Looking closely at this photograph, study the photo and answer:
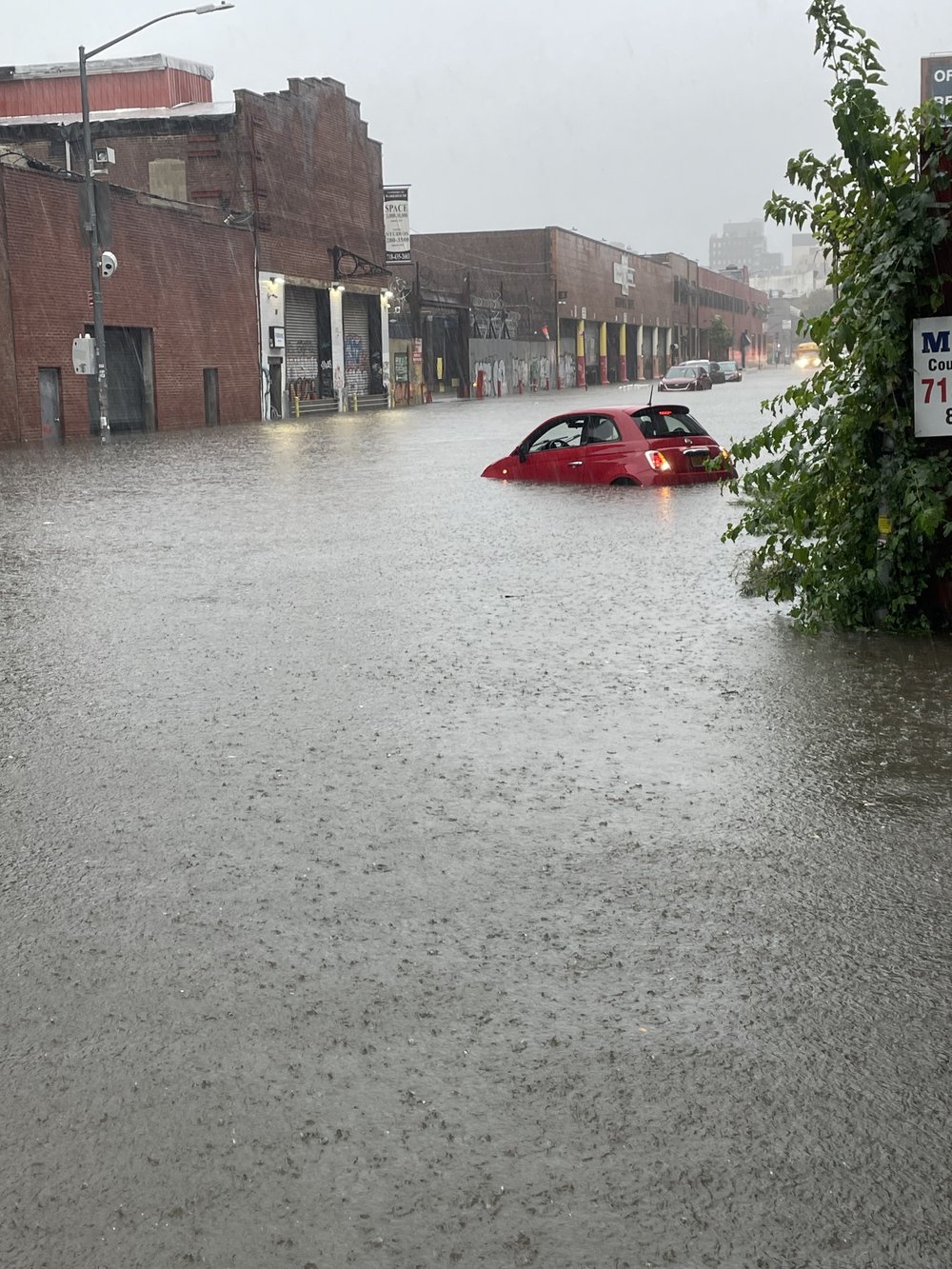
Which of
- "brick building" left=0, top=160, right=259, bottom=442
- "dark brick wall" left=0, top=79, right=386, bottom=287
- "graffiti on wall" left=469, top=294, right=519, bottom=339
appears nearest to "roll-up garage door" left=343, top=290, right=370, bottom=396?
"dark brick wall" left=0, top=79, right=386, bottom=287

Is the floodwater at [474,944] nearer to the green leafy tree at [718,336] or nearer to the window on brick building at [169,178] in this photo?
the window on brick building at [169,178]

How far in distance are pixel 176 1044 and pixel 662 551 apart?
10401 millimetres

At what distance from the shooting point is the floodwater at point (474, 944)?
10.3 ft

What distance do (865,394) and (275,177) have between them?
49733 mm

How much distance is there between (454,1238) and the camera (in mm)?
3020

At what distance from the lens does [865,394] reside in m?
9.12

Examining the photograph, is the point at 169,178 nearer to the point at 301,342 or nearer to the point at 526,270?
the point at 301,342

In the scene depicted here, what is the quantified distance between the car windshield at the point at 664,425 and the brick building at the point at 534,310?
5160cm

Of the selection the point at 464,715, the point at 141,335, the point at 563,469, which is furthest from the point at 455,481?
the point at 141,335

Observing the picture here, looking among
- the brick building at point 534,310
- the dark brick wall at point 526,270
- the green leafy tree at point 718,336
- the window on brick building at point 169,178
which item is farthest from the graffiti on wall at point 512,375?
the green leafy tree at point 718,336

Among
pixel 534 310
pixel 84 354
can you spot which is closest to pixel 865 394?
pixel 84 354

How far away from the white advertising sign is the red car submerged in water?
37.2 feet

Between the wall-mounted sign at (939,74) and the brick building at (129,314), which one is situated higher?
the wall-mounted sign at (939,74)

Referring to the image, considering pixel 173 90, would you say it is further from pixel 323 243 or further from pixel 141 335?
pixel 141 335
